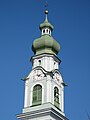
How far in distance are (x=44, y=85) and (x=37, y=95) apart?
1164 mm

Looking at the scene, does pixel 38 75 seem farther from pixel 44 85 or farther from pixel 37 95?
pixel 37 95

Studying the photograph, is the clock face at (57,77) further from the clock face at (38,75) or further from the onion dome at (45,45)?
the onion dome at (45,45)

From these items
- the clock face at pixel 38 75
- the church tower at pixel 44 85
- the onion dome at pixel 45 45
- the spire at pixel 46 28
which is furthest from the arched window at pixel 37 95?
the spire at pixel 46 28

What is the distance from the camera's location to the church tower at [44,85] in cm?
3641

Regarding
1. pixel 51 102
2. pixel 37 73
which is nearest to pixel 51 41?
pixel 37 73

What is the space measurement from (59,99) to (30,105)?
2.96 metres

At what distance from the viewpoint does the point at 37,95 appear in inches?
1492

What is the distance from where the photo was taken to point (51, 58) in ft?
130

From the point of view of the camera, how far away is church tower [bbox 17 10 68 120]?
3641 centimetres

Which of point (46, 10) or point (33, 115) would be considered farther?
point (46, 10)

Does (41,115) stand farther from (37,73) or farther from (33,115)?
(37,73)

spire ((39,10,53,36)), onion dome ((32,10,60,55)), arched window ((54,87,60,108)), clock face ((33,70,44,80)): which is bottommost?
arched window ((54,87,60,108))

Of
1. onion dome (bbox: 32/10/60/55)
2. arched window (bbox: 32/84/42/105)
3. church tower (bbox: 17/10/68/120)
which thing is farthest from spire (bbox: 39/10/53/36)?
arched window (bbox: 32/84/42/105)

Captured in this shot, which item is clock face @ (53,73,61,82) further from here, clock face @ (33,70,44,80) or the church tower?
clock face @ (33,70,44,80)
